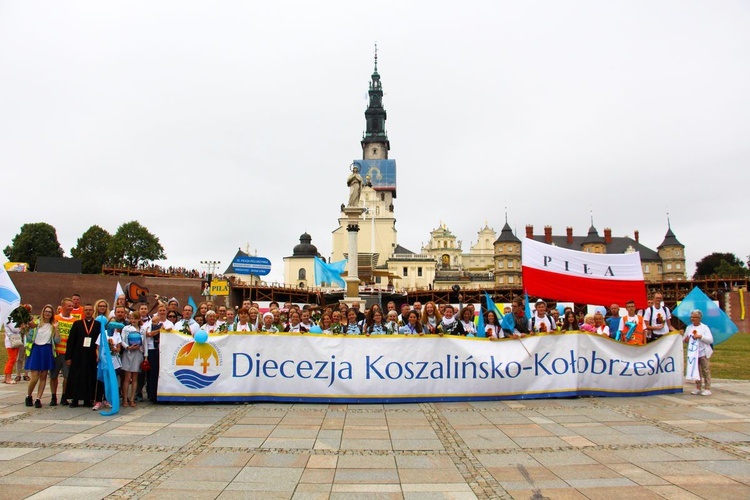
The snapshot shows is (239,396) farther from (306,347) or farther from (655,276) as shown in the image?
(655,276)

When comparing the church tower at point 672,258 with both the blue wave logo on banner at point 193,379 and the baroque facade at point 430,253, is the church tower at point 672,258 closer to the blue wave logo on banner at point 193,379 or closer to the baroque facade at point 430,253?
the baroque facade at point 430,253

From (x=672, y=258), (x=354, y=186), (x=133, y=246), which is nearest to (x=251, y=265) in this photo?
(x=354, y=186)

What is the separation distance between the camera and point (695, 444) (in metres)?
6.34

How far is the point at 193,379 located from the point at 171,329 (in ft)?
3.31

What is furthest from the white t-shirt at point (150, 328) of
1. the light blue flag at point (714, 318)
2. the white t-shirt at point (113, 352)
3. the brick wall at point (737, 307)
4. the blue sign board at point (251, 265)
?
the brick wall at point (737, 307)

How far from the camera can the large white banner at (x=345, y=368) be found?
29.7 ft

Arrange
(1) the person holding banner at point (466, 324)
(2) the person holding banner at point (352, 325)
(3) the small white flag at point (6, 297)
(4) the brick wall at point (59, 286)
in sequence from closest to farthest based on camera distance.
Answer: (3) the small white flag at point (6, 297)
(1) the person holding banner at point (466, 324)
(2) the person holding banner at point (352, 325)
(4) the brick wall at point (59, 286)

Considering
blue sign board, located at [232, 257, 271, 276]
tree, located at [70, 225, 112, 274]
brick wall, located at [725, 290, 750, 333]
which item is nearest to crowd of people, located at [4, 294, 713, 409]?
blue sign board, located at [232, 257, 271, 276]

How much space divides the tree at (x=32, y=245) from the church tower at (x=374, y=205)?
44.6 metres

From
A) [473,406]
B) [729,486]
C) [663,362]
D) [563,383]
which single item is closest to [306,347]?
[473,406]

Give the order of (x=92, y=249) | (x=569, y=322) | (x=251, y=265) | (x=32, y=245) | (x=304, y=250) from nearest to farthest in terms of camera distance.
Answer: (x=569, y=322), (x=251, y=265), (x=32, y=245), (x=92, y=249), (x=304, y=250)

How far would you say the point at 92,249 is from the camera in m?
75.3

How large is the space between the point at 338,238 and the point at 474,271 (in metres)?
30.6

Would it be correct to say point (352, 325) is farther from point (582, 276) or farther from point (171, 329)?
point (582, 276)
